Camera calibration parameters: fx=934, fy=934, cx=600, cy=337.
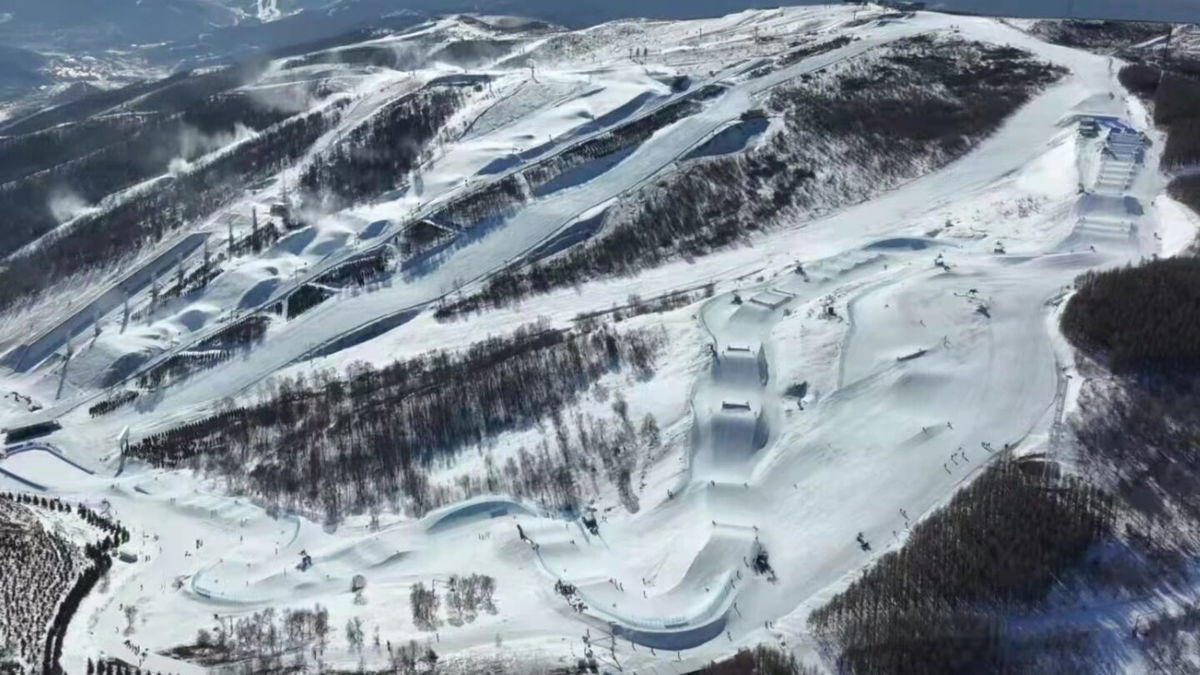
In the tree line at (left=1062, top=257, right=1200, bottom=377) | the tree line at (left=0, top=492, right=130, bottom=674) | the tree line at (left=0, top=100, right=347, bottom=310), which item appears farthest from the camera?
the tree line at (left=0, top=100, right=347, bottom=310)

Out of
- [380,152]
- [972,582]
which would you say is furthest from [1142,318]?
[380,152]

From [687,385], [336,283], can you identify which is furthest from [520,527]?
[336,283]

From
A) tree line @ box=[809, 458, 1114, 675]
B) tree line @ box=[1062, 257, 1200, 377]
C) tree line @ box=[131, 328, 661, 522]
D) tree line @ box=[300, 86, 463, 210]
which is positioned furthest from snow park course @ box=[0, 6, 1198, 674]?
tree line @ box=[1062, 257, 1200, 377]

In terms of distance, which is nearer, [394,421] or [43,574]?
[43,574]

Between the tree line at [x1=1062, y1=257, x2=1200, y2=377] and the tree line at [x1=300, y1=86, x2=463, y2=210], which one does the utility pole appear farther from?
the tree line at [x1=1062, y1=257, x2=1200, y2=377]

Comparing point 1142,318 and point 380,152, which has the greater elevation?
point 380,152

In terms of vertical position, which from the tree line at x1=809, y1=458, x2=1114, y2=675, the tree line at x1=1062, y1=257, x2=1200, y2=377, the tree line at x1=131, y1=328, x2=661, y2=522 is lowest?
the tree line at x1=131, y1=328, x2=661, y2=522

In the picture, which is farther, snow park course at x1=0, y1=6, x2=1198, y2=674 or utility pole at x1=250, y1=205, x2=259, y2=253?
utility pole at x1=250, y1=205, x2=259, y2=253

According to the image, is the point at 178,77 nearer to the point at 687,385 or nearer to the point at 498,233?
the point at 498,233

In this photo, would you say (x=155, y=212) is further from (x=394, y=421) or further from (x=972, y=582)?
(x=972, y=582)

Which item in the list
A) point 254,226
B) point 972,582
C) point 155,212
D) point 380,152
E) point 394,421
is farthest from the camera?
point 380,152
